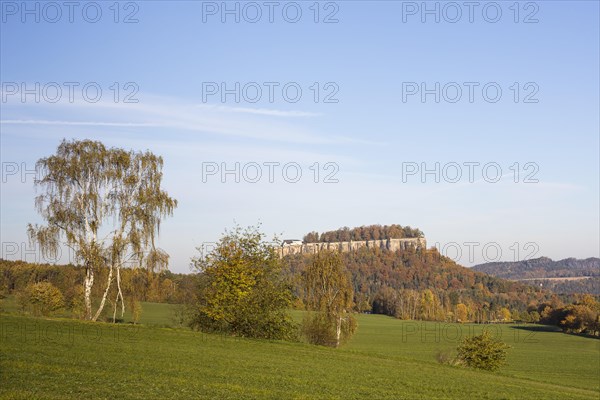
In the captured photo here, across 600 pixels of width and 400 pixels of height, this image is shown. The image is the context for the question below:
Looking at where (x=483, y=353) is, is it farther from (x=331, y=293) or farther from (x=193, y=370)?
(x=193, y=370)

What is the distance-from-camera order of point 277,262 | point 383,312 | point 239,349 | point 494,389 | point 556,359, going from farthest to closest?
Result: point 383,312, point 556,359, point 277,262, point 239,349, point 494,389

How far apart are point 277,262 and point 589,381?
3319 cm

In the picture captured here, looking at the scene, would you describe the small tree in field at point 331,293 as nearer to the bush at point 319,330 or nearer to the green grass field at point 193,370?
the bush at point 319,330

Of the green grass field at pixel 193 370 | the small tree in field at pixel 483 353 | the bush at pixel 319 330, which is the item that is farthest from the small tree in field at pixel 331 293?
the green grass field at pixel 193 370

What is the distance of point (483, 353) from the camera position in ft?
162

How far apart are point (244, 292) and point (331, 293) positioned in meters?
21.2

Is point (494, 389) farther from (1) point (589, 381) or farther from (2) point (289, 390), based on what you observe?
(1) point (589, 381)

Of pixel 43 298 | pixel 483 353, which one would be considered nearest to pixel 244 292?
pixel 483 353

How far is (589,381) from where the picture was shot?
57438 millimetres

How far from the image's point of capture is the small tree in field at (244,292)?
43000 mm

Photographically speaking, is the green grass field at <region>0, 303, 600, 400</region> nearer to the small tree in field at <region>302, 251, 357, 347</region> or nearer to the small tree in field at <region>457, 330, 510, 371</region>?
the small tree in field at <region>457, 330, 510, 371</region>

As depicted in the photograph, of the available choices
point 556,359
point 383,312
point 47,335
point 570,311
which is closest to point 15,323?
point 47,335

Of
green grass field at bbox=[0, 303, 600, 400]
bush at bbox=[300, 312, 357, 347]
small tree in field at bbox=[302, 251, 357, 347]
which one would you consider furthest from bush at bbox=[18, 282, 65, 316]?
small tree in field at bbox=[302, 251, 357, 347]

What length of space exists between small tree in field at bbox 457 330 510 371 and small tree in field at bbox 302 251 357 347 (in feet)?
41.7
